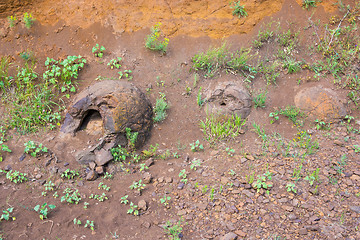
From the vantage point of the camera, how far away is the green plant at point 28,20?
5172mm

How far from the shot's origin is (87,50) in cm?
527

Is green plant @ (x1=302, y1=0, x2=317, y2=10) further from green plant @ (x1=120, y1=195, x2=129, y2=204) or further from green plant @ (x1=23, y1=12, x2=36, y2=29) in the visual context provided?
green plant @ (x1=23, y1=12, x2=36, y2=29)

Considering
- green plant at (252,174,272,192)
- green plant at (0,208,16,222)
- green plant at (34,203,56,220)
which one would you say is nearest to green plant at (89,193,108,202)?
green plant at (34,203,56,220)

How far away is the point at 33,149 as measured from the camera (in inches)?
164

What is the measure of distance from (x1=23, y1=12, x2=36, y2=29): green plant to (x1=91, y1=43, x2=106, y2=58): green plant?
125 cm

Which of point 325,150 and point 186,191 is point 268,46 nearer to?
point 325,150

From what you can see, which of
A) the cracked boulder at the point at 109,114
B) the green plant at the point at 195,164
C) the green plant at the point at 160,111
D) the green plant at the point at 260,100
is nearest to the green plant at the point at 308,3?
the green plant at the point at 260,100

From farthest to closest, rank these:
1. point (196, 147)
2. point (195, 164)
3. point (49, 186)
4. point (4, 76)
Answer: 1. point (4, 76)
2. point (196, 147)
3. point (195, 164)
4. point (49, 186)

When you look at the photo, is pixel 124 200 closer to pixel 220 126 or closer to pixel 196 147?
pixel 196 147

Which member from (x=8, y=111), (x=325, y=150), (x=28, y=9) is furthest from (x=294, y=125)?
(x=28, y=9)

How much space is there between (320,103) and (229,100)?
4.80ft

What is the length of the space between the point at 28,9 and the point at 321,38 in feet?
17.7

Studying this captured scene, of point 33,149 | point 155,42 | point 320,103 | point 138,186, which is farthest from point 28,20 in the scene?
point 320,103

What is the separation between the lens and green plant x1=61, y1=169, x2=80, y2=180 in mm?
3892
